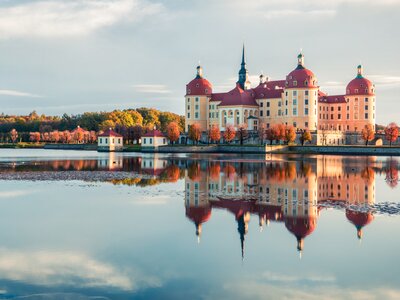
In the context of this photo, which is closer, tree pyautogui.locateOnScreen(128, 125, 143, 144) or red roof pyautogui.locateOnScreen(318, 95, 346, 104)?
red roof pyautogui.locateOnScreen(318, 95, 346, 104)

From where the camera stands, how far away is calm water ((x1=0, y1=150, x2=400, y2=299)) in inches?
402

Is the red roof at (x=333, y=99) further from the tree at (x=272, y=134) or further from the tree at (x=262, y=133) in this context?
the tree at (x=272, y=134)

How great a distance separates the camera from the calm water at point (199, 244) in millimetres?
10219

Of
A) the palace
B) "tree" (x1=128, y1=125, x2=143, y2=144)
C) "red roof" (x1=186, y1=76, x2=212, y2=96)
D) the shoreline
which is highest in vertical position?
"red roof" (x1=186, y1=76, x2=212, y2=96)

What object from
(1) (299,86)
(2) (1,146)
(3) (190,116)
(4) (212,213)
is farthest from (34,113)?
(4) (212,213)

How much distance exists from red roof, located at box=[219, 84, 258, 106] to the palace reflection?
56662 mm

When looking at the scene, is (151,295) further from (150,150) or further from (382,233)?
(150,150)

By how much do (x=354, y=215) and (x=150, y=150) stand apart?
65193 millimetres

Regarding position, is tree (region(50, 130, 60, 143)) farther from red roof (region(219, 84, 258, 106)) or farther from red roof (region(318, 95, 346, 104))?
red roof (region(318, 95, 346, 104))

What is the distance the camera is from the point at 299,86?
274 feet

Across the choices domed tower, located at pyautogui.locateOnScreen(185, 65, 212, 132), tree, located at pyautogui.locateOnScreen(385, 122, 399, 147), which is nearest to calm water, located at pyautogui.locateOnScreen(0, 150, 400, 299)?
tree, located at pyautogui.locateOnScreen(385, 122, 399, 147)

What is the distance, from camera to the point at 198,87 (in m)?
95.3

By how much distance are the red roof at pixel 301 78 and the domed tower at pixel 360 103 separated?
8912mm

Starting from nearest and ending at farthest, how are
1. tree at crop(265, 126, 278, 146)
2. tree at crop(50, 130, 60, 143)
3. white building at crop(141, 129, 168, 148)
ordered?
tree at crop(265, 126, 278, 146) → white building at crop(141, 129, 168, 148) → tree at crop(50, 130, 60, 143)
